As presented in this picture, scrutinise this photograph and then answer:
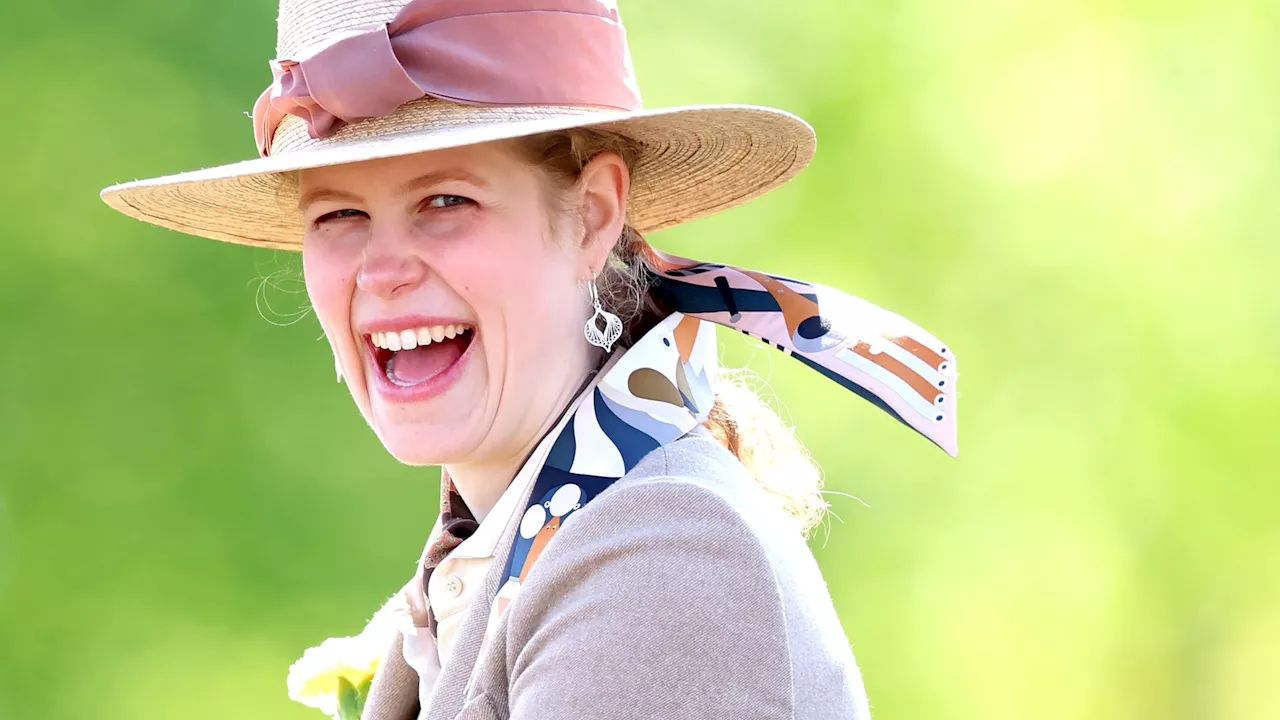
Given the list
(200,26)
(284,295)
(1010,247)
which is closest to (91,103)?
(200,26)

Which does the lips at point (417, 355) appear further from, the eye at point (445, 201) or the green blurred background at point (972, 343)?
the green blurred background at point (972, 343)

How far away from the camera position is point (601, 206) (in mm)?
1812

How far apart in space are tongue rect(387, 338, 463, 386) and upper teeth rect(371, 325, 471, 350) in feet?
0.09

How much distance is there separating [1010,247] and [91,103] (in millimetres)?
2785

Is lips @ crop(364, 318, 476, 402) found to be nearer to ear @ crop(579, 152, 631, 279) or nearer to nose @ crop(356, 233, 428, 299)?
nose @ crop(356, 233, 428, 299)

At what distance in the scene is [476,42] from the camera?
164 centimetres

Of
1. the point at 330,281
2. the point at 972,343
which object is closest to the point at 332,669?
the point at 330,281

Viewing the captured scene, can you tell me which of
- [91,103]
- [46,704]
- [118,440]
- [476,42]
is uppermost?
[476,42]

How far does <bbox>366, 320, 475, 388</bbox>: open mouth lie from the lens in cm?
171

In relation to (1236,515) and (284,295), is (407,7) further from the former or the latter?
(1236,515)

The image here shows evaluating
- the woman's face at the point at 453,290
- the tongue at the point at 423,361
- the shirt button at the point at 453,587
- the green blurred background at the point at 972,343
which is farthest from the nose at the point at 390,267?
the green blurred background at the point at 972,343

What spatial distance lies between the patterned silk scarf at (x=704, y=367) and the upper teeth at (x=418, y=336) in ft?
0.64

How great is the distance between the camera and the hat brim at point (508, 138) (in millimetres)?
1591

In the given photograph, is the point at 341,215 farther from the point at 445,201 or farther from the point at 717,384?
the point at 717,384
